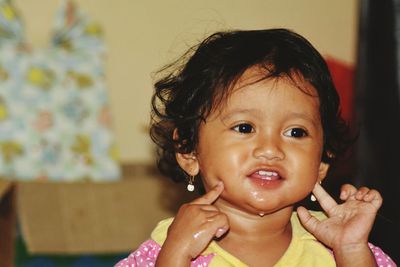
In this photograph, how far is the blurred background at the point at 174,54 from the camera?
2.37 meters

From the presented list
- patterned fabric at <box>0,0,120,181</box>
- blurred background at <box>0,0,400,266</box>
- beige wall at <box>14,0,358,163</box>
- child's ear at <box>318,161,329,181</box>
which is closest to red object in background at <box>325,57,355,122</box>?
blurred background at <box>0,0,400,266</box>

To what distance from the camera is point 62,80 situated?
271cm

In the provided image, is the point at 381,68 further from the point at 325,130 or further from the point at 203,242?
the point at 203,242

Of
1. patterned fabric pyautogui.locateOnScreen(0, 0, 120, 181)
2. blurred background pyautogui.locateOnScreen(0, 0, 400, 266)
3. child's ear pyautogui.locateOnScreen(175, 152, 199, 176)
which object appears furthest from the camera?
patterned fabric pyautogui.locateOnScreen(0, 0, 120, 181)

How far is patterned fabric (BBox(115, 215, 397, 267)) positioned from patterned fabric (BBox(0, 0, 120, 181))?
1414 millimetres

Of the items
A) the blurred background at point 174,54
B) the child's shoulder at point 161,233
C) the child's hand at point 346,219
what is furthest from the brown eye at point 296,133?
the blurred background at point 174,54

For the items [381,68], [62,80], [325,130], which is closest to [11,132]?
[62,80]

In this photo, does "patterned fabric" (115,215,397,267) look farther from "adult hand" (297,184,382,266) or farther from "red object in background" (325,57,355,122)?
"red object in background" (325,57,355,122)

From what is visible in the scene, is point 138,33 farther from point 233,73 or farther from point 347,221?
point 347,221

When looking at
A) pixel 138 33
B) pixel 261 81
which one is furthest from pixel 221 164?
pixel 138 33

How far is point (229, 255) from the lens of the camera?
Result: 1.29 m

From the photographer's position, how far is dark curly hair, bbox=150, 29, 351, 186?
1317 millimetres

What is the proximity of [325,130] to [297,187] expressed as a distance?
17cm

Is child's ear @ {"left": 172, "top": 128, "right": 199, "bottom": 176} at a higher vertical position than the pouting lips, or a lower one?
lower
